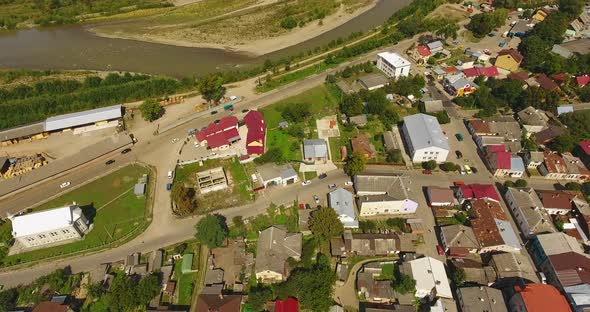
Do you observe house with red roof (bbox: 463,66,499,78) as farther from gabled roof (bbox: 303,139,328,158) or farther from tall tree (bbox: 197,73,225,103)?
tall tree (bbox: 197,73,225,103)

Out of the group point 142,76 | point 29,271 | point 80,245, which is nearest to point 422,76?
point 142,76

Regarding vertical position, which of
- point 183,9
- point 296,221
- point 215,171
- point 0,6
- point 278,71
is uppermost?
point 0,6

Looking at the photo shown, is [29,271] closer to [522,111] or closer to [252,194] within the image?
[252,194]

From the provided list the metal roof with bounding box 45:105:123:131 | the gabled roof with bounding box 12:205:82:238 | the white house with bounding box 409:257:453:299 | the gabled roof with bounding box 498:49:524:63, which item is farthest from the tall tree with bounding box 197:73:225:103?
the gabled roof with bounding box 498:49:524:63

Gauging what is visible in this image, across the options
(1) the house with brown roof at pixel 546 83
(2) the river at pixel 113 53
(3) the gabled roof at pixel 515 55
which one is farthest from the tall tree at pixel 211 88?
(1) the house with brown roof at pixel 546 83

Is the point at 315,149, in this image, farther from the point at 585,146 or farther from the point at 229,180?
the point at 585,146

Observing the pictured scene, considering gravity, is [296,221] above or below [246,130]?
below
